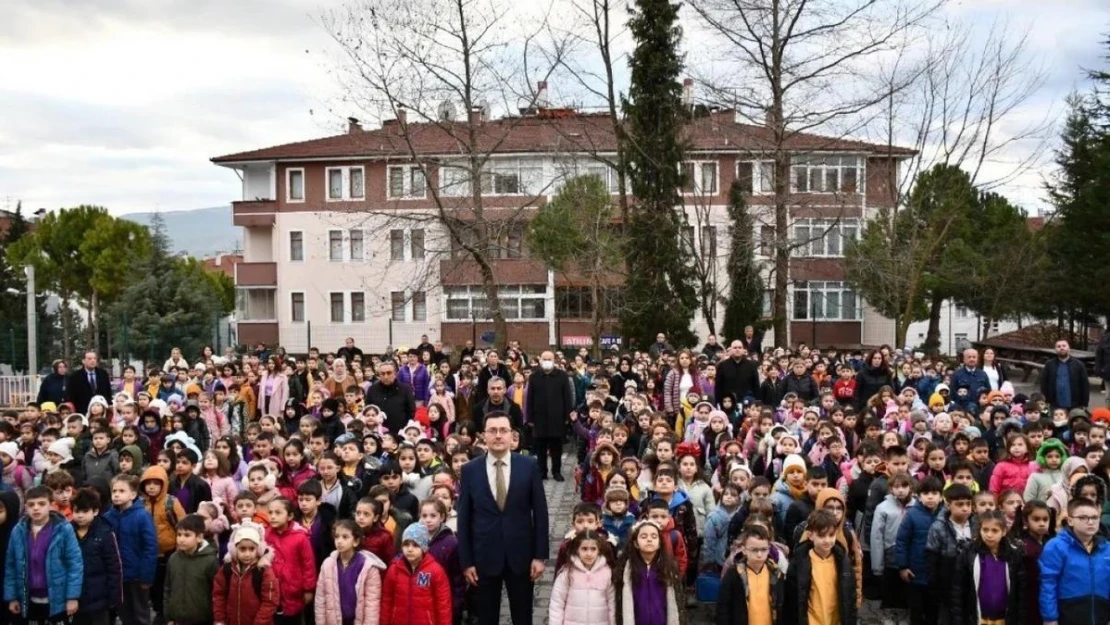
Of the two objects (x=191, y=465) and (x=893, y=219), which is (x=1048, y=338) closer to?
(x=893, y=219)

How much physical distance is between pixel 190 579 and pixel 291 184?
39.4 meters

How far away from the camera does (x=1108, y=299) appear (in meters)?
30.0

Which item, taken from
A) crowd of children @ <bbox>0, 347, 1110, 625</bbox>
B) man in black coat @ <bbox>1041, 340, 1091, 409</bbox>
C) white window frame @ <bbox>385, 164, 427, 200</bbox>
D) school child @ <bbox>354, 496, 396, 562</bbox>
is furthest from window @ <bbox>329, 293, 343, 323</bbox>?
school child @ <bbox>354, 496, 396, 562</bbox>

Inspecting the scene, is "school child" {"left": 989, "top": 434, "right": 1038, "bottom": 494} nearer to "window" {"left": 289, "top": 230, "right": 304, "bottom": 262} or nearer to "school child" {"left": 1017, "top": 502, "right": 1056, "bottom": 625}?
"school child" {"left": 1017, "top": 502, "right": 1056, "bottom": 625}

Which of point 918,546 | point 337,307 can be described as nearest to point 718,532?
A: point 918,546

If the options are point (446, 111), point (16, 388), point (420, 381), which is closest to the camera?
point (420, 381)

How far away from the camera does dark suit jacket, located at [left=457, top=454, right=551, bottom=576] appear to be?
6375mm

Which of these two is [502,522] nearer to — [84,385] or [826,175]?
[84,385]

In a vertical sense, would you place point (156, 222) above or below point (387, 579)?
above

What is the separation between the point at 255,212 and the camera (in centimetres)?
4456

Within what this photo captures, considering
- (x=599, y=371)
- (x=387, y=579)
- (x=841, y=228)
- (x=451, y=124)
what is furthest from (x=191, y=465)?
(x=841, y=228)

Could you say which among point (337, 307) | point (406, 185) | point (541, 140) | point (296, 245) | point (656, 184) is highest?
point (541, 140)

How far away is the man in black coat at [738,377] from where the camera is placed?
14.5 m

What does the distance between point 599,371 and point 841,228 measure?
23297 millimetres
